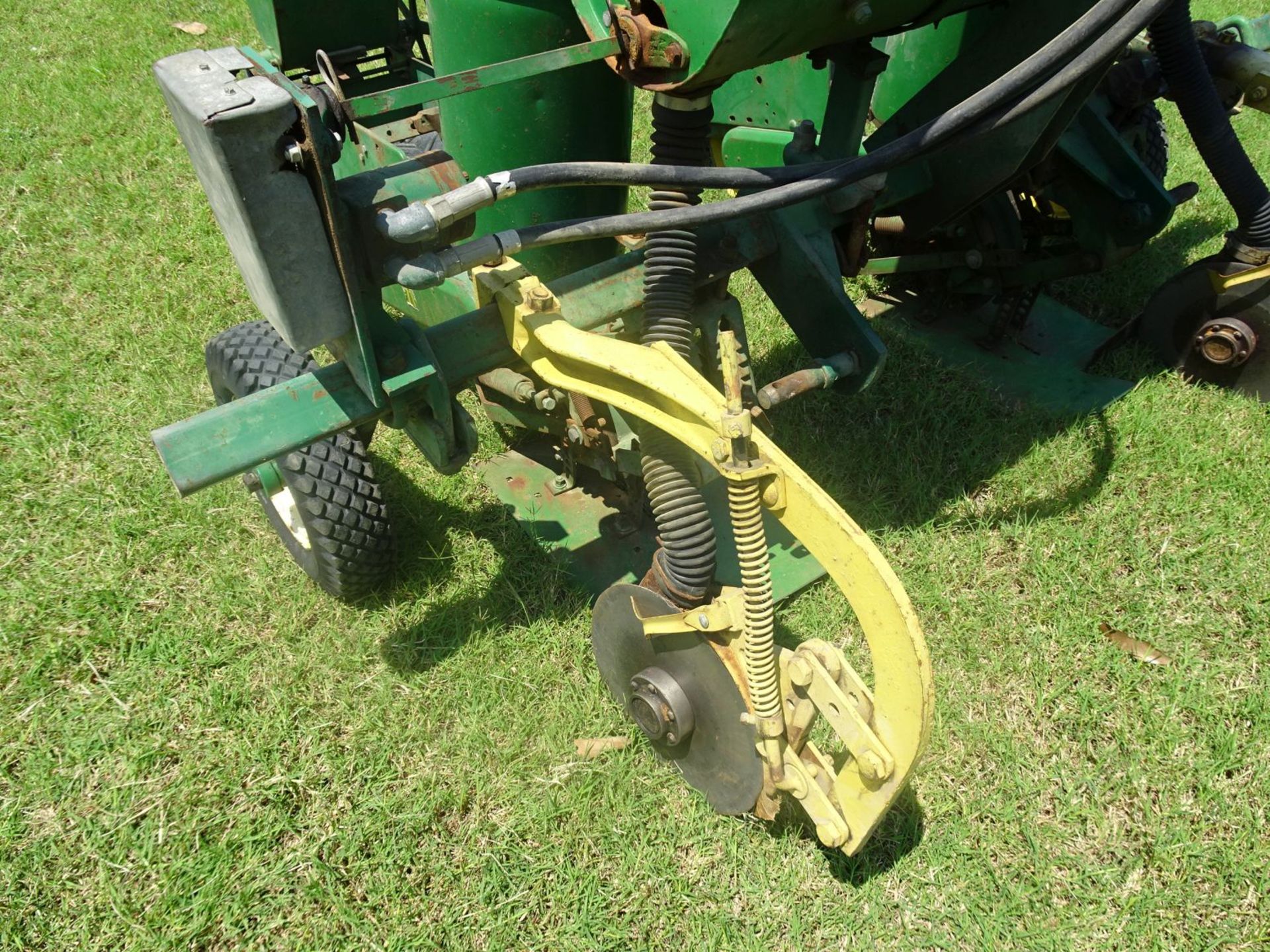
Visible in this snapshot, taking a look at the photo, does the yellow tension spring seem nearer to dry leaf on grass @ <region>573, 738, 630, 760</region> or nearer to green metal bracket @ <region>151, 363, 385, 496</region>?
dry leaf on grass @ <region>573, 738, 630, 760</region>

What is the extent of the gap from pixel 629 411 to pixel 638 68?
0.65 metres

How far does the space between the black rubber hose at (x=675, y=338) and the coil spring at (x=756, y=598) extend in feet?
0.69

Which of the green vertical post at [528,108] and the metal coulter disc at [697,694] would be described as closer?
the metal coulter disc at [697,694]

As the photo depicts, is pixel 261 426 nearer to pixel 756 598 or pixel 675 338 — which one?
pixel 675 338

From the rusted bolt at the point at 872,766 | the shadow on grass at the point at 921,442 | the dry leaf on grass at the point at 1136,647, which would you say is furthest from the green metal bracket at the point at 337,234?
the dry leaf on grass at the point at 1136,647

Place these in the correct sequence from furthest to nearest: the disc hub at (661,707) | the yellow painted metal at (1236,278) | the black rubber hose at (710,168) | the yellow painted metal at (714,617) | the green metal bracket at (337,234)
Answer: the yellow painted metal at (1236,278) → the disc hub at (661,707) → the yellow painted metal at (714,617) → the black rubber hose at (710,168) → the green metal bracket at (337,234)

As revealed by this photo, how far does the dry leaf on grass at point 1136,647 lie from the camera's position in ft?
8.17

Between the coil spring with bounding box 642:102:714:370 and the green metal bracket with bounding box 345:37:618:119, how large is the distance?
25cm

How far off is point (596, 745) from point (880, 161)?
4.91ft

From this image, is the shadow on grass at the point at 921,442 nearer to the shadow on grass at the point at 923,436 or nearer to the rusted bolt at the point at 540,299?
the shadow on grass at the point at 923,436

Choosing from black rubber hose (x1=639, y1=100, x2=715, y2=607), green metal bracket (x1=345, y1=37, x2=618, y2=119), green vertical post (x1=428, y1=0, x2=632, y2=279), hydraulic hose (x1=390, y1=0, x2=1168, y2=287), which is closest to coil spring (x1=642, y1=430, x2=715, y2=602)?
black rubber hose (x1=639, y1=100, x2=715, y2=607)

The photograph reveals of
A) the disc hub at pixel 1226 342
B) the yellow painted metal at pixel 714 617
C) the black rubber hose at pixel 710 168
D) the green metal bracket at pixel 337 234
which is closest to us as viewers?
the green metal bracket at pixel 337 234

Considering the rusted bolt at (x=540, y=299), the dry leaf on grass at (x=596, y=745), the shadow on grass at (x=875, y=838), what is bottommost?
the shadow on grass at (x=875, y=838)

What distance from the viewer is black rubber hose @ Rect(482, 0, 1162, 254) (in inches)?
69.9
